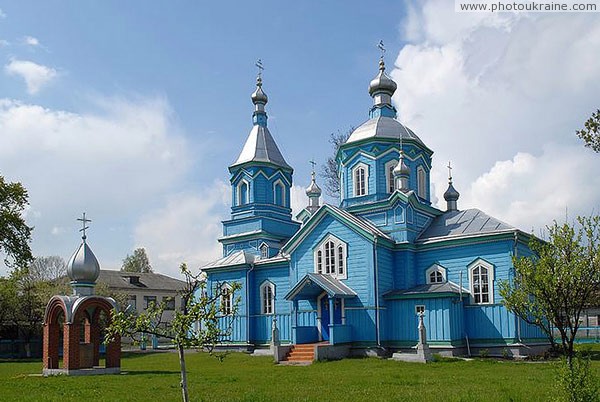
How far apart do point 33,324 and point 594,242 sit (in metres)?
31.7

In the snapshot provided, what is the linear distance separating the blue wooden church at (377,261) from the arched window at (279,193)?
167 mm

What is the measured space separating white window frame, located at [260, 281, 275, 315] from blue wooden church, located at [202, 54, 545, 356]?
1.9 inches

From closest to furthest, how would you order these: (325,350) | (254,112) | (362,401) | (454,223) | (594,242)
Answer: (594,242) < (362,401) < (325,350) < (454,223) < (254,112)

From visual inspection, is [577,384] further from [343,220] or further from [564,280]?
[343,220]

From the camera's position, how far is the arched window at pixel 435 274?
24031 mm

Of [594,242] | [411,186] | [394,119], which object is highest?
[394,119]

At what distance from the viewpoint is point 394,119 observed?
28.6 m

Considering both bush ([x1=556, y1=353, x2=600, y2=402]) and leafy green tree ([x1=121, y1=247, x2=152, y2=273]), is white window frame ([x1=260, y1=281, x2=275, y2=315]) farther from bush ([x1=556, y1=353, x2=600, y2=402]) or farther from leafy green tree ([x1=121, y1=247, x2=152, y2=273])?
leafy green tree ([x1=121, y1=247, x2=152, y2=273])

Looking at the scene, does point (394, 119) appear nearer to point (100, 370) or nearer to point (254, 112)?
point (254, 112)

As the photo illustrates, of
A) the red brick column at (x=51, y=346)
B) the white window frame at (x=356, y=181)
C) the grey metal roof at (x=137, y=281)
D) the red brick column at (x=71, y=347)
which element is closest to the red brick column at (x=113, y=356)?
the red brick column at (x=71, y=347)

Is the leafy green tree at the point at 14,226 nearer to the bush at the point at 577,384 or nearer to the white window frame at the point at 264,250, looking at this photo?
the white window frame at the point at 264,250

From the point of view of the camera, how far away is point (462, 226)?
80.9 feet

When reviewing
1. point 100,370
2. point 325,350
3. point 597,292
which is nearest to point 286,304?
point 325,350

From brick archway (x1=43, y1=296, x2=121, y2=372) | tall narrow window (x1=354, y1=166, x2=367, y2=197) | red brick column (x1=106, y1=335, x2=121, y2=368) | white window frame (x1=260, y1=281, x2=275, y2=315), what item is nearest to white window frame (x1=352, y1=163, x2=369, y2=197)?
tall narrow window (x1=354, y1=166, x2=367, y2=197)
